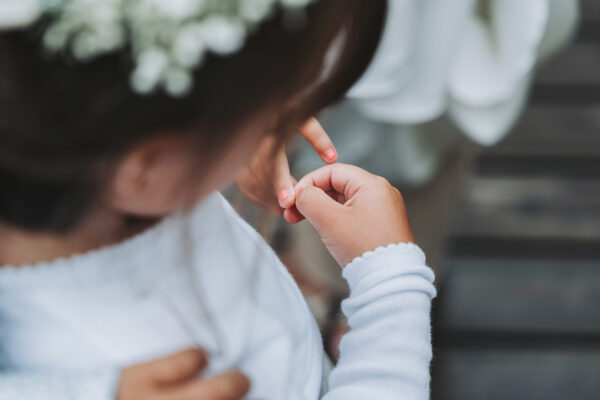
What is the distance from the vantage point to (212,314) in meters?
0.47

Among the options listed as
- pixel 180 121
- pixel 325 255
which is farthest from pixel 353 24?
pixel 325 255

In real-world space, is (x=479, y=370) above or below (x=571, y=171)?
below

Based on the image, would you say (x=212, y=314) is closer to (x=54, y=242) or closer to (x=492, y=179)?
(x=54, y=242)

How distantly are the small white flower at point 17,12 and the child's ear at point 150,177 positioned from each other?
3.5 inches

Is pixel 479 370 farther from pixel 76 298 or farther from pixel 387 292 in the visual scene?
pixel 76 298

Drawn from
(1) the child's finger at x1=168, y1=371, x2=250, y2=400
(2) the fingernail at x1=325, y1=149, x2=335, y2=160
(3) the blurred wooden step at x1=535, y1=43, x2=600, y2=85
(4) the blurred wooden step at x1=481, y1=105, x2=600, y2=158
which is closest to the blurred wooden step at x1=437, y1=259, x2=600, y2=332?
(4) the blurred wooden step at x1=481, y1=105, x2=600, y2=158

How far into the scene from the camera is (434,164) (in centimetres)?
97

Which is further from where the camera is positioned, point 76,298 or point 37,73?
point 76,298

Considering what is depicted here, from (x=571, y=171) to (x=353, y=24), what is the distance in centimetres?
115

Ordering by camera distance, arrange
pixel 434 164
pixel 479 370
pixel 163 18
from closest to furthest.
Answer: pixel 163 18 < pixel 434 164 < pixel 479 370

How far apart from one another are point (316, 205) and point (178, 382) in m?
0.19

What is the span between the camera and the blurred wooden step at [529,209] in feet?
4.47

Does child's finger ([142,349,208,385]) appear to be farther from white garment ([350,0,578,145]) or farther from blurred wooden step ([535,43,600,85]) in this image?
blurred wooden step ([535,43,600,85])

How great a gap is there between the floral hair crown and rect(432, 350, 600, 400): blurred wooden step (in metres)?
1.04
